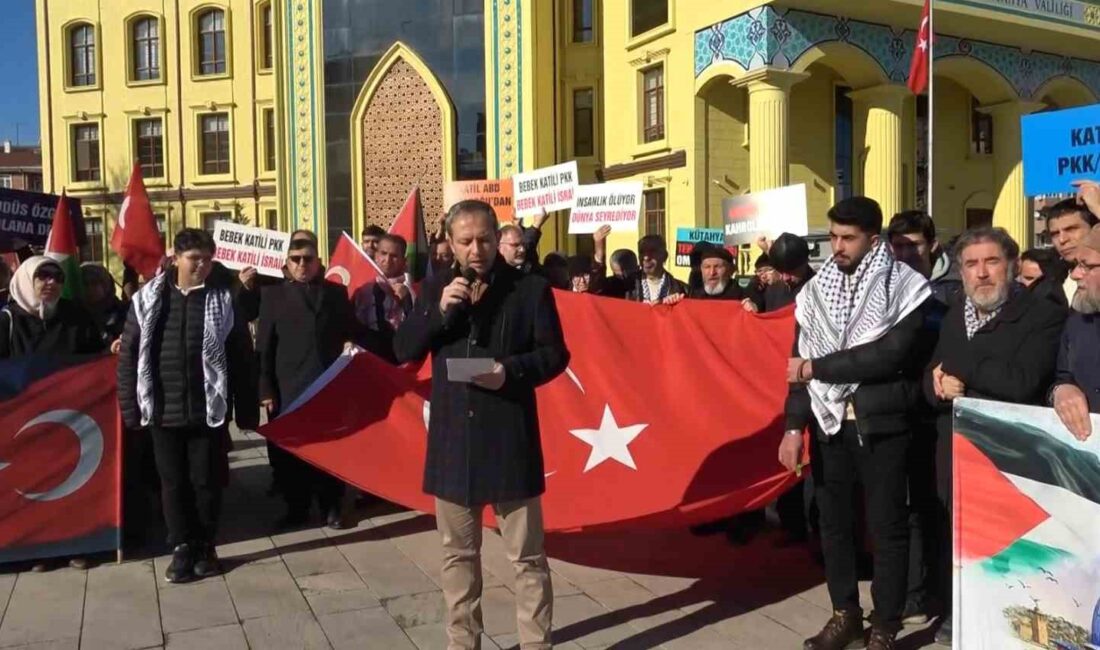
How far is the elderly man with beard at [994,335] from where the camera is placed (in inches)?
146

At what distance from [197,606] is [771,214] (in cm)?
517

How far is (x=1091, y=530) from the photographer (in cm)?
312

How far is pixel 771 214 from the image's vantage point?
309 inches

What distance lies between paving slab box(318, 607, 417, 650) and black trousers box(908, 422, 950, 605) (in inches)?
94.8

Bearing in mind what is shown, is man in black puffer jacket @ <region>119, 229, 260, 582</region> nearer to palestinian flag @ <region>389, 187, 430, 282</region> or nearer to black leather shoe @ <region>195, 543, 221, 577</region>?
black leather shoe @ <region>195, 543, 221, 577</region>

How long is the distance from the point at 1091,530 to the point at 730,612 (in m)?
2.05

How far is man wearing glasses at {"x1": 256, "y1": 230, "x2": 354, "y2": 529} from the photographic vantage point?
6.31 m

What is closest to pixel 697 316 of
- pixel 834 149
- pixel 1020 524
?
pixel 1020 524

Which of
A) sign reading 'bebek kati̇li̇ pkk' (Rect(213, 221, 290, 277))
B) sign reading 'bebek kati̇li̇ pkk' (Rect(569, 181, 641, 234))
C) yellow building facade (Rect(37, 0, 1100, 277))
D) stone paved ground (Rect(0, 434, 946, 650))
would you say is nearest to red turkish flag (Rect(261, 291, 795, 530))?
stone paved ground (Rect(0, 434, 946, 650))

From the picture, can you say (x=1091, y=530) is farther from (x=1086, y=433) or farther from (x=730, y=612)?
(x=730, y=612)

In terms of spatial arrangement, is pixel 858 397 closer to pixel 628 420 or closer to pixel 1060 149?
pixel 628 420

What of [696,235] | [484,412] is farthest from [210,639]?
[696,235]

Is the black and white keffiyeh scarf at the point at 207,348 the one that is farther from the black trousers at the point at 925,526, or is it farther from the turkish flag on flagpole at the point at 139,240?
the black trousers at the point at 925,526

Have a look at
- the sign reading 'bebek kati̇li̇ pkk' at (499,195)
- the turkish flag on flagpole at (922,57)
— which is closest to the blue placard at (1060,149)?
the sign reading 'bebek kati̇li̇ pkk' at (499,195)
